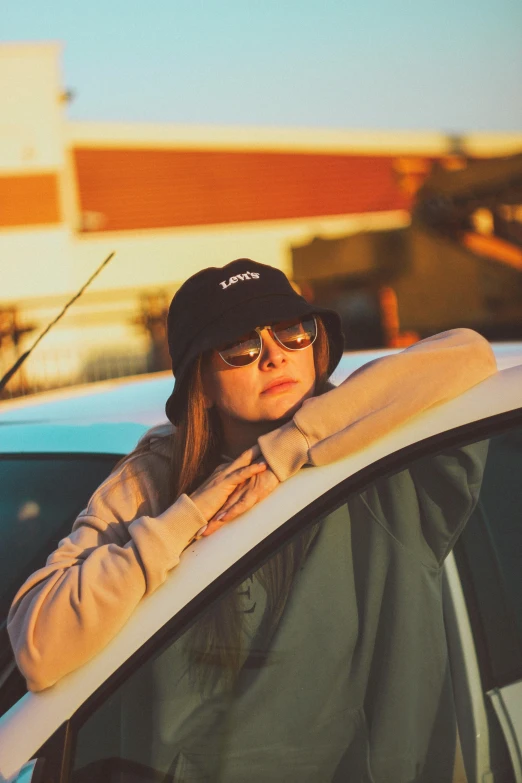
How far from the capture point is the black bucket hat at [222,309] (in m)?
1.73

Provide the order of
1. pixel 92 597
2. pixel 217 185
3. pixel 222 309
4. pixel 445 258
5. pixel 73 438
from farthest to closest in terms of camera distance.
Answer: pixel 217 185
pixel 445 258
pixel 73 438
pixel 222 309
pixel 92 597

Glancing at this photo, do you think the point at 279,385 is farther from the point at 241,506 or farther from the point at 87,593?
the point at 87,593

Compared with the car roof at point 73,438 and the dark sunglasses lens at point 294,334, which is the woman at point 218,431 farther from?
the car roof at point 73,438

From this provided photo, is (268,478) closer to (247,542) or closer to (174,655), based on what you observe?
(247,542)

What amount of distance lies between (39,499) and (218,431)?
1.76 ft

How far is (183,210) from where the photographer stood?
20922 millimetres

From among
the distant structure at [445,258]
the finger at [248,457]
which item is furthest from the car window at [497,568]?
the distant structure at [445,258]

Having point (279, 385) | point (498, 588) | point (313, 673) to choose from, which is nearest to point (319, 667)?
point (313, 673)

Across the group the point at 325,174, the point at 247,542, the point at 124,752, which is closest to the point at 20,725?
the point at 124,752

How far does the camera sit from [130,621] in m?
1.38

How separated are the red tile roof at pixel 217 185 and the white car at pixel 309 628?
18.5m

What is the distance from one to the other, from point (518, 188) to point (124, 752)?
9.69m

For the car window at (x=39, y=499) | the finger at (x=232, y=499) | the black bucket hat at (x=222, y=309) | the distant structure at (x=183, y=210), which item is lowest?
the distant structure at (x=183, y=210)

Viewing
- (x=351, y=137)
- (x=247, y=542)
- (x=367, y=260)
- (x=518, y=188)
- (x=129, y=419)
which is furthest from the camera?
(x=351, y=137)
